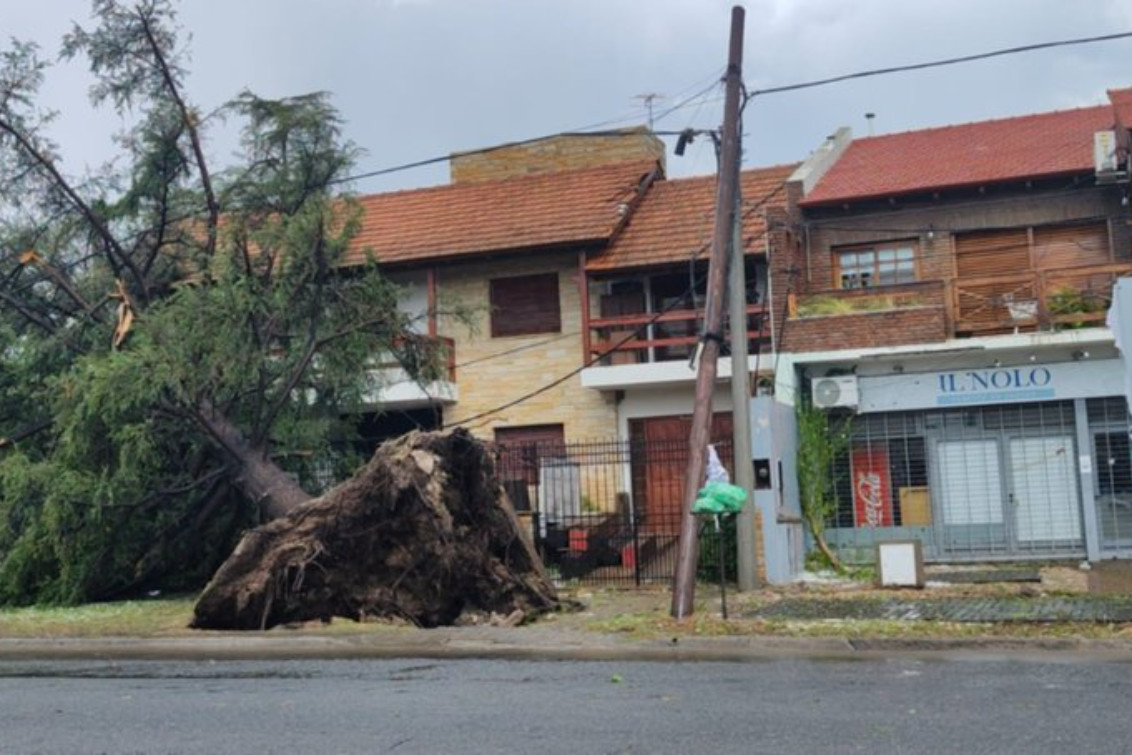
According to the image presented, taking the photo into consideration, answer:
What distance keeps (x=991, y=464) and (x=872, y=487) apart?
220 cm

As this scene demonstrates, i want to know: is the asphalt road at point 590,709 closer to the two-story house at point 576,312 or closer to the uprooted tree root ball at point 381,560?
the uprooted tree root ball at point 381,560

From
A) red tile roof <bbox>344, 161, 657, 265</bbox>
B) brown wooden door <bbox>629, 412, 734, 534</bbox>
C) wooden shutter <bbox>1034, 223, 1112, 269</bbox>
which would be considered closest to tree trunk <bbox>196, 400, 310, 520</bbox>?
red tile roof <bbox>344, 161, 657, 265</bbox>

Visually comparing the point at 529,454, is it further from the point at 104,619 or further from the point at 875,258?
the point at 104,619

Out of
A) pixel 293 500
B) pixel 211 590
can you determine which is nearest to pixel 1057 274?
pixel 293 500

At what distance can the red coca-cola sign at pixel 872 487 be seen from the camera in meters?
22.9

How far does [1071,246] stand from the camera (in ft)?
74.3

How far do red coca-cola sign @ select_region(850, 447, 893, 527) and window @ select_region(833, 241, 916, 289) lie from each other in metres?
3.28

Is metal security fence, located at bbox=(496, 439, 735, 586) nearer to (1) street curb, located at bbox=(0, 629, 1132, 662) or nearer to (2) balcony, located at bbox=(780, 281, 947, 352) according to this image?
(2) balcony, located at bbox=(780, 281, 947, 352)

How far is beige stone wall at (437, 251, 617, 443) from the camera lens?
83.3 ft

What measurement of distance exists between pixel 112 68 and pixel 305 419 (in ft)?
21.9

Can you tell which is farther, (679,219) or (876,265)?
(679,219)

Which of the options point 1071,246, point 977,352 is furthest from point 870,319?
point 1071,246

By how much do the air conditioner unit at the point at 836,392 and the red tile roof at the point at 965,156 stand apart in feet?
11.9

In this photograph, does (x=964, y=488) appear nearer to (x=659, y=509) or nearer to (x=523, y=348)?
(x=659, y=509)
